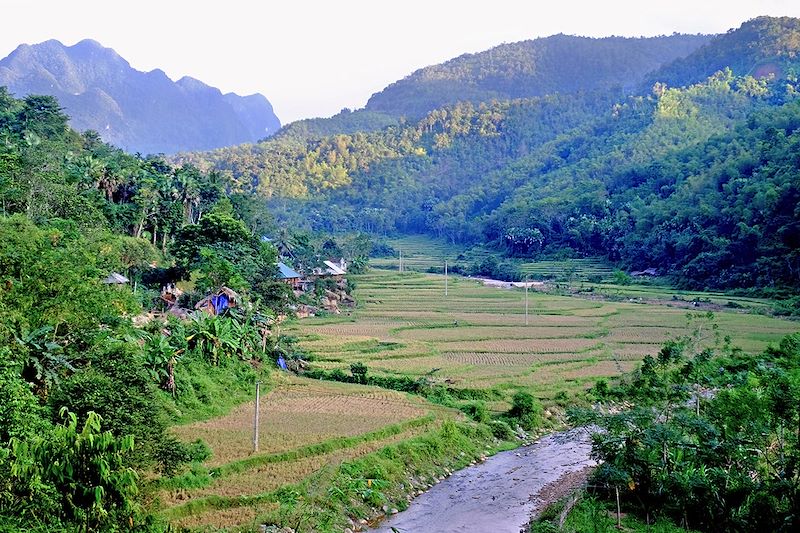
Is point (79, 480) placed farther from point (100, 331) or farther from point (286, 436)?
point (100, 331)

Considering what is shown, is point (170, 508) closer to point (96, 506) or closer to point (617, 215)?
point (96, 506)

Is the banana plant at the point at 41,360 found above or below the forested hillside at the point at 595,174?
below

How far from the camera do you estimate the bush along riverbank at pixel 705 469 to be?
526 inches

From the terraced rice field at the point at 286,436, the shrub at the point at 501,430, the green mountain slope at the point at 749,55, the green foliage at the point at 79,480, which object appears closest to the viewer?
the green foliage at the point at 79,480

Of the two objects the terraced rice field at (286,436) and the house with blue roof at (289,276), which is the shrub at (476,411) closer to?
the terraced rice field at (286,436)

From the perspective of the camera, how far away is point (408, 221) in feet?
388

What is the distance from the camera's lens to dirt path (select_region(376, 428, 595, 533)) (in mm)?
15648

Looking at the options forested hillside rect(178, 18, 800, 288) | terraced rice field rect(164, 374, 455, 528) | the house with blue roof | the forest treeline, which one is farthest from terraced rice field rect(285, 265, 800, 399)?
forested hillside rect(178, 18, 800, 288)

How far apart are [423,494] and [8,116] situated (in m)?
42.4

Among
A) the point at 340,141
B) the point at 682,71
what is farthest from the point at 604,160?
the point at 682,71

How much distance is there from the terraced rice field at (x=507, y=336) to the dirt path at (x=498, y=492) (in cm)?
519

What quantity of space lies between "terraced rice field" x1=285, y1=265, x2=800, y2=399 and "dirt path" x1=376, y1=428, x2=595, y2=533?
204 inches

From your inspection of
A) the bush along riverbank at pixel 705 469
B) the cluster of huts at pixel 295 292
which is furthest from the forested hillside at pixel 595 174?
the bush along riverbank at pixel 705 469

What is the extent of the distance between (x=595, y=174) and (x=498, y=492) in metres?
90.3
